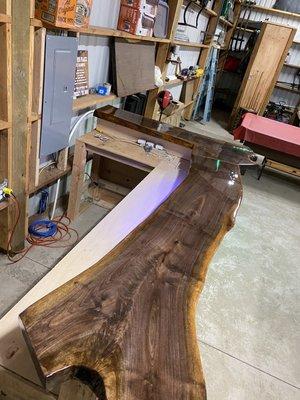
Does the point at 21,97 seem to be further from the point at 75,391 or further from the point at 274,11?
the point at 274,11

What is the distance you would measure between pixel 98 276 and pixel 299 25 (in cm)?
820

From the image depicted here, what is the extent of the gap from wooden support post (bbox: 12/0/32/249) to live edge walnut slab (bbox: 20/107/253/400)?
941 mm

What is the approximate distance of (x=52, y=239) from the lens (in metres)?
2.33

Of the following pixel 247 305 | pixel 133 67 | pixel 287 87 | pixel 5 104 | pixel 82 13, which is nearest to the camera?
pixel 5 104

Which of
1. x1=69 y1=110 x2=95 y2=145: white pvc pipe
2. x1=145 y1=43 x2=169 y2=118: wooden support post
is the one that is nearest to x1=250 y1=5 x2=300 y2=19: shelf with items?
x1=145 y1=43 x2=169 y2=118: wooden support post

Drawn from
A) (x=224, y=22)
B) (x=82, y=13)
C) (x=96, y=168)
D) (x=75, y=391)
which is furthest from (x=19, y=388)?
(x=224, y=22)

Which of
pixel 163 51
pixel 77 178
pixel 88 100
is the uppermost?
pixel 163 51

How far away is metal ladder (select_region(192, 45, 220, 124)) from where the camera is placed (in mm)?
6186

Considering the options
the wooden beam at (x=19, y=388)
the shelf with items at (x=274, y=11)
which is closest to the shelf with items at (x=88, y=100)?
the wooden beam at (x=19, y=388)

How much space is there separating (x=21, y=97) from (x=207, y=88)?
5.70 meters

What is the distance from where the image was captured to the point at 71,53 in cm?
186

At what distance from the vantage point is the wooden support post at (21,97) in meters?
1.42

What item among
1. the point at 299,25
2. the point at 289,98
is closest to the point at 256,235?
the point at 289,98

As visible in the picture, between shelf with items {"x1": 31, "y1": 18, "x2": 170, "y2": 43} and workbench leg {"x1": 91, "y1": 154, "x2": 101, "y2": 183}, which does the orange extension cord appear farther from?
shelf with items {"x1": 31, "y1": 18, "x2": 170, "y2": 43}
